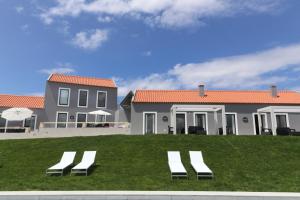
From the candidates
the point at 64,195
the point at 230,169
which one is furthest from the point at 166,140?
the point at 64,195

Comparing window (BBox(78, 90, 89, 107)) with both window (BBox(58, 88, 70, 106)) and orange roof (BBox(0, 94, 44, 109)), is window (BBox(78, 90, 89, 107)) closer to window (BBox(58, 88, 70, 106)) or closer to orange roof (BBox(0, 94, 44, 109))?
window (BBox(58, 88, 70, 106))

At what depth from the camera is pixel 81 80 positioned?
34125mm

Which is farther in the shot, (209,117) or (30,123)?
(30,123)

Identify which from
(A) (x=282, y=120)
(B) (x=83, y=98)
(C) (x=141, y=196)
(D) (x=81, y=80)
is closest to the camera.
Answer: (C) (x=141, y=196)

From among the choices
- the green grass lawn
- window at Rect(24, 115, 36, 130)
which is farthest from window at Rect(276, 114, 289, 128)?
window at Rect(24, 115, 36, 130)

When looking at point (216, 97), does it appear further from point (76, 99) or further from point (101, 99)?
point (76, 99)

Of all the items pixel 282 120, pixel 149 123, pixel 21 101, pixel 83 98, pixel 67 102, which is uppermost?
pixel 83 98

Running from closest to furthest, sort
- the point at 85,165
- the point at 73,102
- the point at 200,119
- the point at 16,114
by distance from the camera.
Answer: the point at 85,165
the point at 16,114
the point at 200,119
the point at 73,102

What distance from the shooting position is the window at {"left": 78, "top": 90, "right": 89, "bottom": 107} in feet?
108

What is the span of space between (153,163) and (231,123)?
619 inches

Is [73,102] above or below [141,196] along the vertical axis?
above

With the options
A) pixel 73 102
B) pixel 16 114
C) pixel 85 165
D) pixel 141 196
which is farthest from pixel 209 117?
pixel 141 196

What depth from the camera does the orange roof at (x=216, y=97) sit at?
2745cm

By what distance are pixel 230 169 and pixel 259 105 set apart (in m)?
16.8
